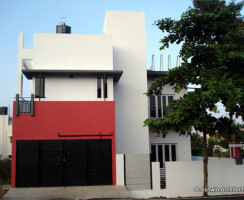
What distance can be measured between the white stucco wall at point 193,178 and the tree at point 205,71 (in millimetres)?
843

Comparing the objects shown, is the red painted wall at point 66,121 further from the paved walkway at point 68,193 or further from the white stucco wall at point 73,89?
the white stucco wall at point 73,89

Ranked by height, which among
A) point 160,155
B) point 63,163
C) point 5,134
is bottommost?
point 160,155

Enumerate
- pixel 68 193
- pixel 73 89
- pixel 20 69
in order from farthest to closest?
pixel 20 69 → pixel 73 89 → pixel 68 193

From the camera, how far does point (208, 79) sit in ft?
43.0

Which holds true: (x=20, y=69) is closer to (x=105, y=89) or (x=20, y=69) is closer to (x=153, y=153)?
(x=105, y=89)

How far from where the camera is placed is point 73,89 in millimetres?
16984

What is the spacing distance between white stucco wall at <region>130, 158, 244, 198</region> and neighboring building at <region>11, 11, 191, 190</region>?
76 centimetres

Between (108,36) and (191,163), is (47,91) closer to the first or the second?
(108,36)

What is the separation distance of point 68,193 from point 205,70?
26.6ft

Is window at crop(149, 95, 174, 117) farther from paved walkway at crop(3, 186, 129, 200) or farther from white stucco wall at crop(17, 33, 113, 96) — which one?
paved walkway at crop(3, 186, 129, 200)

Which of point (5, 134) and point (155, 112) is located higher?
point (155, 112)

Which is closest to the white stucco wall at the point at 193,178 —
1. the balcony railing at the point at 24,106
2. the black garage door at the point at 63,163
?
the black garage door at the point at 63,163

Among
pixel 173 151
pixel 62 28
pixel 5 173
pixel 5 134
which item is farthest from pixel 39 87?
pixel 5 134

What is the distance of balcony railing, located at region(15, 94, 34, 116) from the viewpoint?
14750 mm
